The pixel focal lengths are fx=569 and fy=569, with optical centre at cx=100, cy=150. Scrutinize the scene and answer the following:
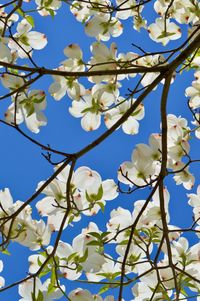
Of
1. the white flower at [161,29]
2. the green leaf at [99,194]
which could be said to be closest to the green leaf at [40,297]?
the green leaf at [99,194]

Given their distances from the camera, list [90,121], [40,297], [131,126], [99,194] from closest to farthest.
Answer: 1. [40,297]
2. [99,194]
3. [90,121]
4. [131,126]

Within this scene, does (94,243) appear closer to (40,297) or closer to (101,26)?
(40,297)

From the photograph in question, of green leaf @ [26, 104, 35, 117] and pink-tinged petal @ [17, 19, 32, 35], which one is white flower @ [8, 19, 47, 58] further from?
green leaf @ [26, 104, 35, 117]

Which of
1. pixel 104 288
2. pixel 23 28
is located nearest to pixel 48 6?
pixel 23 28

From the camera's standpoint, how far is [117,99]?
1721mm

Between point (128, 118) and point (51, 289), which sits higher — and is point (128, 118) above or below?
above

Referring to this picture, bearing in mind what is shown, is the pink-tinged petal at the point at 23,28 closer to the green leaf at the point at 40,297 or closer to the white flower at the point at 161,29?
the white flower at the point at 161,29

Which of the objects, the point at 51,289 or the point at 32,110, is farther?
the point at 32,110

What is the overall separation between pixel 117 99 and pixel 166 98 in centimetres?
32

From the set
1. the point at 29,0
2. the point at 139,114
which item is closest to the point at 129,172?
the point at 139,114

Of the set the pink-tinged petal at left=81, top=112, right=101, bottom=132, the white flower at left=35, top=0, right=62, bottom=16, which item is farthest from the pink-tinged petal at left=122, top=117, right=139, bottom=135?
the white flower at left=35, top=0, right=62, bottom=16

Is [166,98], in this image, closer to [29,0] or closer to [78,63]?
[78,63]

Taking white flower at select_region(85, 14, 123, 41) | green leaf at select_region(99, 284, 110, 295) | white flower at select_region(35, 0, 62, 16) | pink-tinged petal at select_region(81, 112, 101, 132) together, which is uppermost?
white flower at select_region(35, 0, 62, 16)

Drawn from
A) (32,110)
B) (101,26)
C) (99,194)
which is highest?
(101,26)
